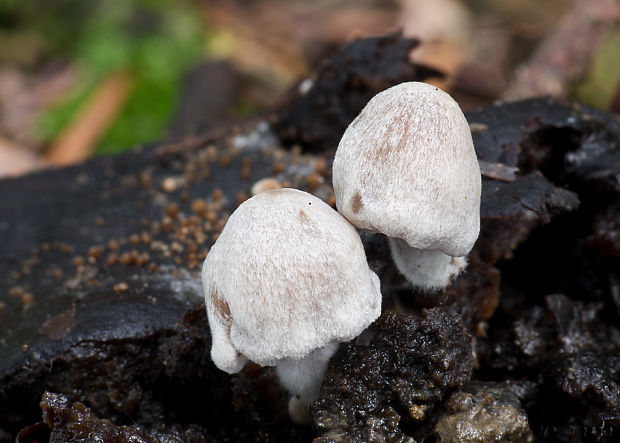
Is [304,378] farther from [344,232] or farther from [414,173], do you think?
[414,173]

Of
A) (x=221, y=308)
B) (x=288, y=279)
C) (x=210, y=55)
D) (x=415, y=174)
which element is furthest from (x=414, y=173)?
(x=210, y=55)

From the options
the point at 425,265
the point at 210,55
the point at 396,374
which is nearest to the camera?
the point at 396,374

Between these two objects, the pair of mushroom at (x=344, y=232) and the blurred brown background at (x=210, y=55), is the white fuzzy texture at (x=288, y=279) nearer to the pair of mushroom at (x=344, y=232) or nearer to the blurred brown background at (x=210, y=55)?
the pair of mushroom at (x=344, y=232)

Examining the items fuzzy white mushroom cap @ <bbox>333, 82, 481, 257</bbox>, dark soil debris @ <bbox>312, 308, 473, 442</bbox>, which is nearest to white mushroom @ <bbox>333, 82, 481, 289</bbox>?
fuzzy white mushroom cap @ <bbox>333, 82, 481, 257</bbox>

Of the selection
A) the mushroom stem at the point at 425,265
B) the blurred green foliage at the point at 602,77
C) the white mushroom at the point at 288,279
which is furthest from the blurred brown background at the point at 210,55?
the white mushroom at the point at 288,279

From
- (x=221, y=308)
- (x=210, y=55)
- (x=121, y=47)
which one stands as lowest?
(x=210, y=55)

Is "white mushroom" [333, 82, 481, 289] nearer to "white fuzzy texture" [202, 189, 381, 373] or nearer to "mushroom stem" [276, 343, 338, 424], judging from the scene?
"white fuzzy texture" [202, 189, 381, 373]

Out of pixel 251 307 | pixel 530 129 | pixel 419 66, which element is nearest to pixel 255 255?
pixel 251 307
